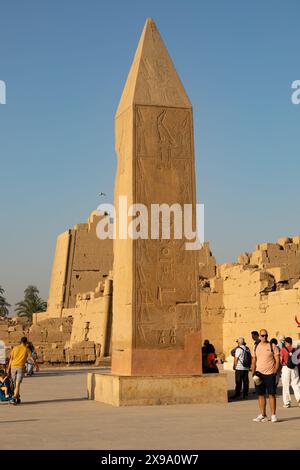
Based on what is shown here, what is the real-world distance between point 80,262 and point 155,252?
29.9m

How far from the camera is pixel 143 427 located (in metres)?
7.12

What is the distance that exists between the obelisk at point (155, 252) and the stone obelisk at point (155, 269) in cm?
1

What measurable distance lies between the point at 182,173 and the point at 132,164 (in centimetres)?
69

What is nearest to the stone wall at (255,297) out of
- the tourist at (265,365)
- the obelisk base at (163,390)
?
the obelisk base at (163,390)

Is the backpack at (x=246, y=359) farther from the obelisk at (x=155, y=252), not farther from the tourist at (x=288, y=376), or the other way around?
the obelisk at (x=155, y=252)

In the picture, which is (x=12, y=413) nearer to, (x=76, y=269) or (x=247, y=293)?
(x=247, y=293)

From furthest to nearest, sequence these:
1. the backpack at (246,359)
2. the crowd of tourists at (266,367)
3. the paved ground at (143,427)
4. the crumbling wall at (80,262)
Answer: the crumbling wall at (80,262), the backpack at (246,359), the crowd of tourists at (266,367), the paved ground at (143,427)

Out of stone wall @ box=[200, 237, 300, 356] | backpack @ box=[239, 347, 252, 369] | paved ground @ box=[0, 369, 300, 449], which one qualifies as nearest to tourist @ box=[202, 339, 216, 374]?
backpack @ box=[239, 347, 252, 369]

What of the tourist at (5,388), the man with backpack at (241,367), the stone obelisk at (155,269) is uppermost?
the stone obelisk at (155,269)

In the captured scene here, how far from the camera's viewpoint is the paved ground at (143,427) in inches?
239

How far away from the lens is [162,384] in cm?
941

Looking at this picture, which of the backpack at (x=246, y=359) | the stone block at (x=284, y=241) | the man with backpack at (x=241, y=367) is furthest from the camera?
the stone block at (x=284, y=241)

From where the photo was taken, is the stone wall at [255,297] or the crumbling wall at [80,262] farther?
the crumbling wall at [80,262]

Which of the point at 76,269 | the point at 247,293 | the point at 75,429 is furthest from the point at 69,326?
the point at 75,429
